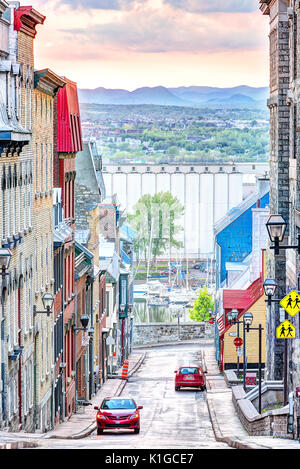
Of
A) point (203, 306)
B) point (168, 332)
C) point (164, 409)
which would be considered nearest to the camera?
point (164, 409)

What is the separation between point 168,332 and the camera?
321 ft

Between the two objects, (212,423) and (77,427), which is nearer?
(77,427)

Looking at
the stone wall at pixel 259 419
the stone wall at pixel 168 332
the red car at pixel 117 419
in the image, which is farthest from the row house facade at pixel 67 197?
the stone wall at pixel 168 332

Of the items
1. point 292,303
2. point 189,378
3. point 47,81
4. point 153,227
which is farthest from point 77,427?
point 153,227

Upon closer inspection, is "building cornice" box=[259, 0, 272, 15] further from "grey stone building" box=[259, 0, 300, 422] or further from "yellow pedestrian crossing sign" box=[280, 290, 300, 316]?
"yellow pedestrian crossing sign" box=[280, 290, 300, 316]

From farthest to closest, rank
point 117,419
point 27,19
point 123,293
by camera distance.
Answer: point 123,293
point 117,419
point 27,19

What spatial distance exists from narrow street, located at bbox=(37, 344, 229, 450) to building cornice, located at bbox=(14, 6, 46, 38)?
1148 centimetres

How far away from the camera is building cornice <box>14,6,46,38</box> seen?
32188mm

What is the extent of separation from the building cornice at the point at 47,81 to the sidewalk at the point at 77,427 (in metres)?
11.0

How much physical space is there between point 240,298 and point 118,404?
86.4 feet

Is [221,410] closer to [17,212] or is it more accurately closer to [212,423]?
[212,423]

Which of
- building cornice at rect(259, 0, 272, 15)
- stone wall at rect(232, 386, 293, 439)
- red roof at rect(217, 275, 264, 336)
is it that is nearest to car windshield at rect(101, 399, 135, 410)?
stone wall at rect(232, 386, 293, 439)

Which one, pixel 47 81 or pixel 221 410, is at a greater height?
pixel 47 81
